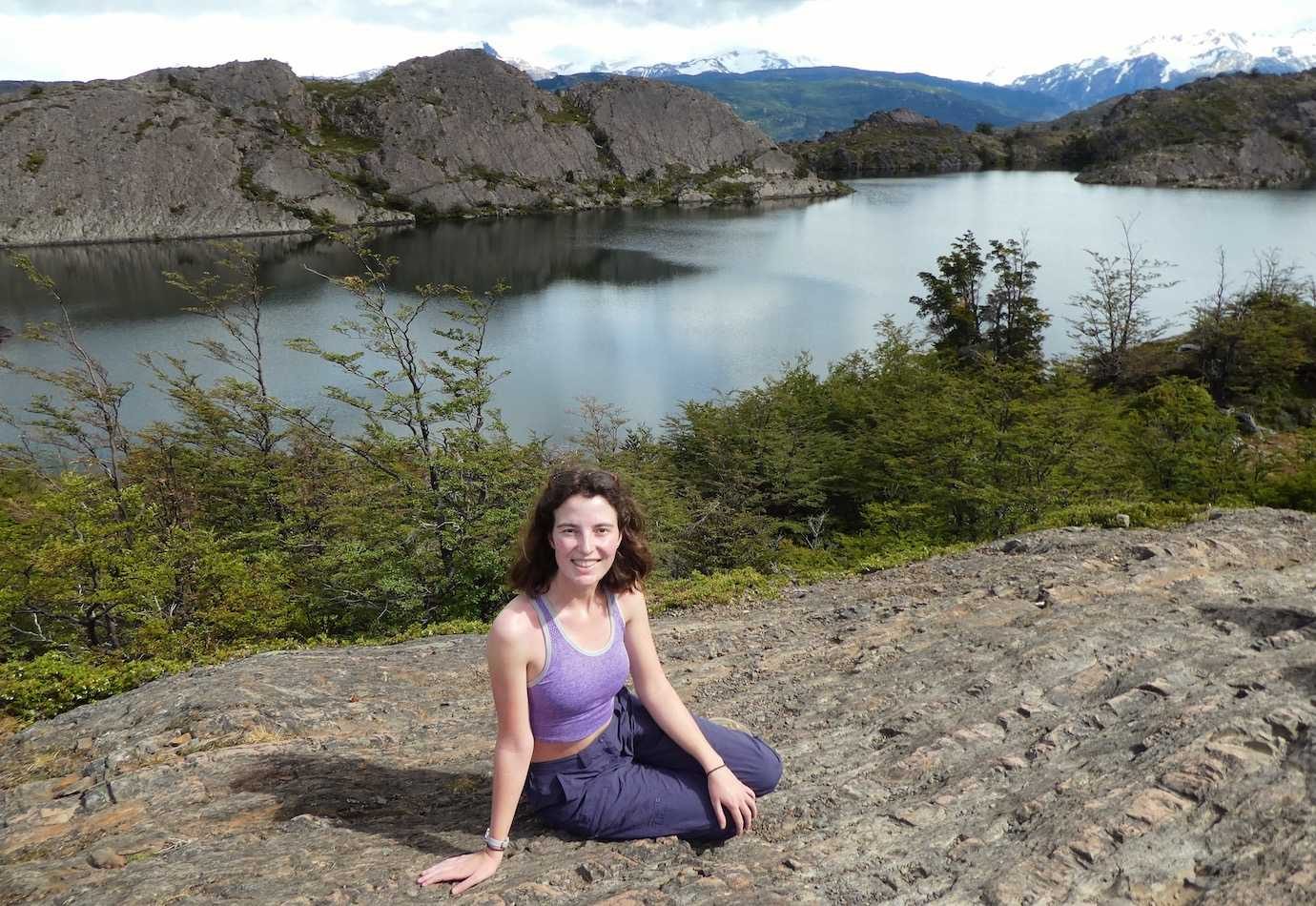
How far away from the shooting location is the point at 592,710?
3.68m

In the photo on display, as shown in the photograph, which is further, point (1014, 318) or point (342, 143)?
point (342, 143)

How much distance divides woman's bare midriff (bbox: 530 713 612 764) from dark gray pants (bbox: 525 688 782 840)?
0.10ft

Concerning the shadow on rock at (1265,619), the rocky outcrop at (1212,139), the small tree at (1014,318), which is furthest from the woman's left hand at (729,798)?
the rocky outcrop at (1212,139)

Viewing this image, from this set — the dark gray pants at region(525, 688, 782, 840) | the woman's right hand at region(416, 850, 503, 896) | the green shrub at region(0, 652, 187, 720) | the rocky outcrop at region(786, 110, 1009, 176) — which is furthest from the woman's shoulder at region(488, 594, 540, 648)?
the rocky outcrop at region(786, 110, 1009, 176)

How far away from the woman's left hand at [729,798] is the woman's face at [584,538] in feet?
3.92

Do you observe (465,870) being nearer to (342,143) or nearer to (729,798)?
(729,798)

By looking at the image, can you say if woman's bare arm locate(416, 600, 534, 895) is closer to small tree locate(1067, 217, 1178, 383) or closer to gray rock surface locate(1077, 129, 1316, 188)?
small tree locate(1067, 217, 1178, 383)

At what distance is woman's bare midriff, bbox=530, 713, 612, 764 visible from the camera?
367 cm

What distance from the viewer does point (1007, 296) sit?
40469 millimetres

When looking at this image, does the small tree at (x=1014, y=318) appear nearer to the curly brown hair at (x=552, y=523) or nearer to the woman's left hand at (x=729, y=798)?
the woman's left hand at (x=729, y=798)

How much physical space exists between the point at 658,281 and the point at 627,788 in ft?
209

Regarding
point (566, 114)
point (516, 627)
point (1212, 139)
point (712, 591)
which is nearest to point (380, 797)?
point (516, 627)

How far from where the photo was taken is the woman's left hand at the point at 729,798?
375 cm

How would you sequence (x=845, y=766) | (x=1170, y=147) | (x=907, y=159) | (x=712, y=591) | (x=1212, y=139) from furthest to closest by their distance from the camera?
(x=907, y=159)
(x=1212, y=139)
(x=1170, y=147)
(x=712, y=591)
(x=845, y=766)
